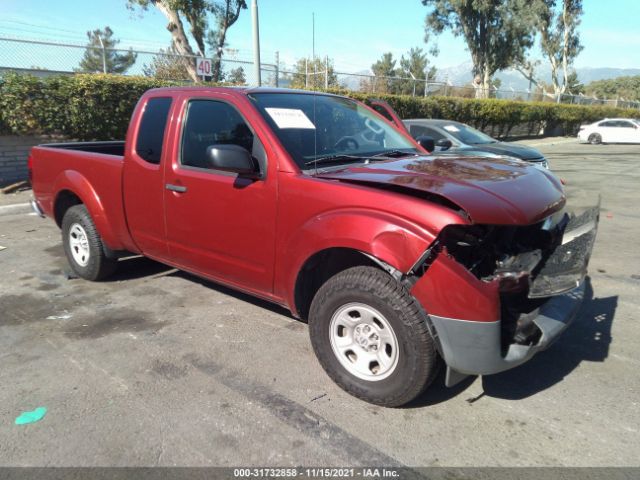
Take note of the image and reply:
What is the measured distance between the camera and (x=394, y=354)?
269 centimetres

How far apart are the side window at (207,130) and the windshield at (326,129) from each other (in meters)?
0.22

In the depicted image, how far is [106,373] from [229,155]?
166 centimetres

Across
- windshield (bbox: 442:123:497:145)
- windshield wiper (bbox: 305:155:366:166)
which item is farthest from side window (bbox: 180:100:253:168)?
A: windshield (bbox: 442:123:497:145)

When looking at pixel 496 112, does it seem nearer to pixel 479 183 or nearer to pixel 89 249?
pixel 89 249

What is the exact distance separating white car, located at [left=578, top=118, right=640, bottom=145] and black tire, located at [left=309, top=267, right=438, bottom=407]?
2907 centimetres

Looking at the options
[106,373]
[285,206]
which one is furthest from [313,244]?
[106,373]

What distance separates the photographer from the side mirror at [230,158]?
3039mm

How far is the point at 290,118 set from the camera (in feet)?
11.3

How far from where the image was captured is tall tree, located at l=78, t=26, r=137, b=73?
1216cm

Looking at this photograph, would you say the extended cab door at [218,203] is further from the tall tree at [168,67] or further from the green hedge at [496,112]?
the green hedge at [496,112]

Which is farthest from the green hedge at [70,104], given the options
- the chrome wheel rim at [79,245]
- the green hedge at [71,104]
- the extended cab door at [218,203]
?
the extended cab door at [218,203]

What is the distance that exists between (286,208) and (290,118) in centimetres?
77

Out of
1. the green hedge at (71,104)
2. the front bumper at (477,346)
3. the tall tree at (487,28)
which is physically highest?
the tall tree at (487,28)

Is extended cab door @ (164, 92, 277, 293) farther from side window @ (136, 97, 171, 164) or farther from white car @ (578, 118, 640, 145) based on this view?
white car @ (578, 118, 640, 145)
